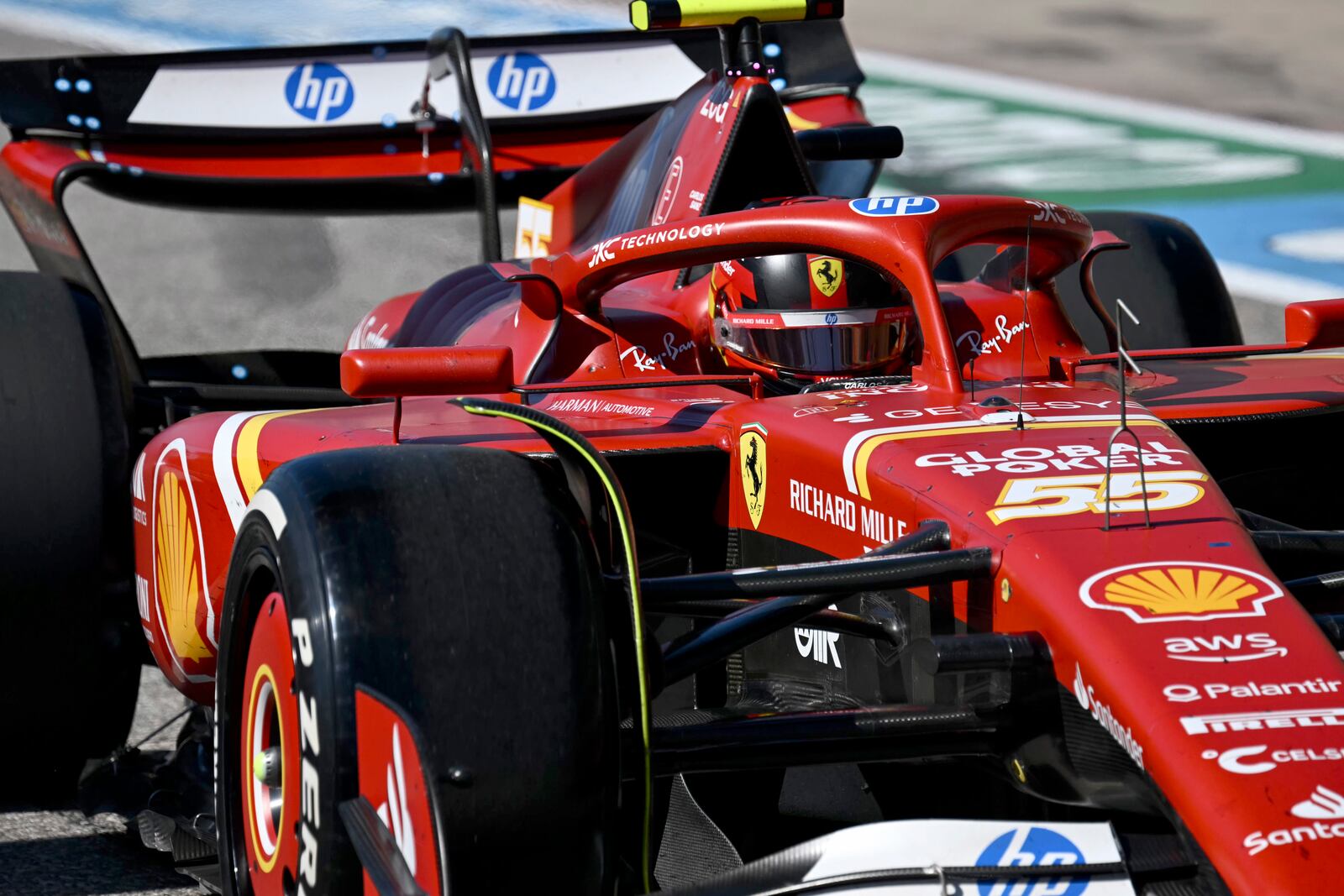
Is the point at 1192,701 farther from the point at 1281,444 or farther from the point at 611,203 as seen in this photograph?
the point at 611,203

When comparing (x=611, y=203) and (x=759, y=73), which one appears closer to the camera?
(x=759, y=73)

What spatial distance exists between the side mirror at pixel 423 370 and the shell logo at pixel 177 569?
69 centimetres

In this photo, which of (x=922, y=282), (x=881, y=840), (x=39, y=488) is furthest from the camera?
(x=39, y=488)

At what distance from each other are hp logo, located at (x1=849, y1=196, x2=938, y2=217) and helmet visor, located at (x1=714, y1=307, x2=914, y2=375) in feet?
0.71

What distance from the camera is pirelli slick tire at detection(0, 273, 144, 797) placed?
3.42 meters

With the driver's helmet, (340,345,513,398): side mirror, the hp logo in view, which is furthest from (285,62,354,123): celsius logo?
(340,345,513,398): side mirror

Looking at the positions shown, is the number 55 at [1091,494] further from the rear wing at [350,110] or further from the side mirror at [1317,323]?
the rear wing at [350,110]

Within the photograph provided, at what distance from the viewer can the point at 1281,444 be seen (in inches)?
126

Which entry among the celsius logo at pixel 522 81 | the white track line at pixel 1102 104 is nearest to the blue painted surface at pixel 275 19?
the white track line at pixel 1102 104

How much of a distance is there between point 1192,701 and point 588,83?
4.63m

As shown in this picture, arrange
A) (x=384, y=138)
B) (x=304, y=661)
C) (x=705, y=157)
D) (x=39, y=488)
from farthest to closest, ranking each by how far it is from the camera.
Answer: (x=384, y=138), (x=705, y=157), (x=39, y=488), (x=304, y=661)

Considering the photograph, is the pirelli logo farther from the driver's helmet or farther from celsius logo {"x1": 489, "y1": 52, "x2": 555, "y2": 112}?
celsius logo {"x1": 489, "y1": 52, "x2": 555, "y2": 112}

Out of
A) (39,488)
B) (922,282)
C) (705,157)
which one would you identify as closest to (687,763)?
(922,282)

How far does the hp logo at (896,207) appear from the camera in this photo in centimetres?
312
